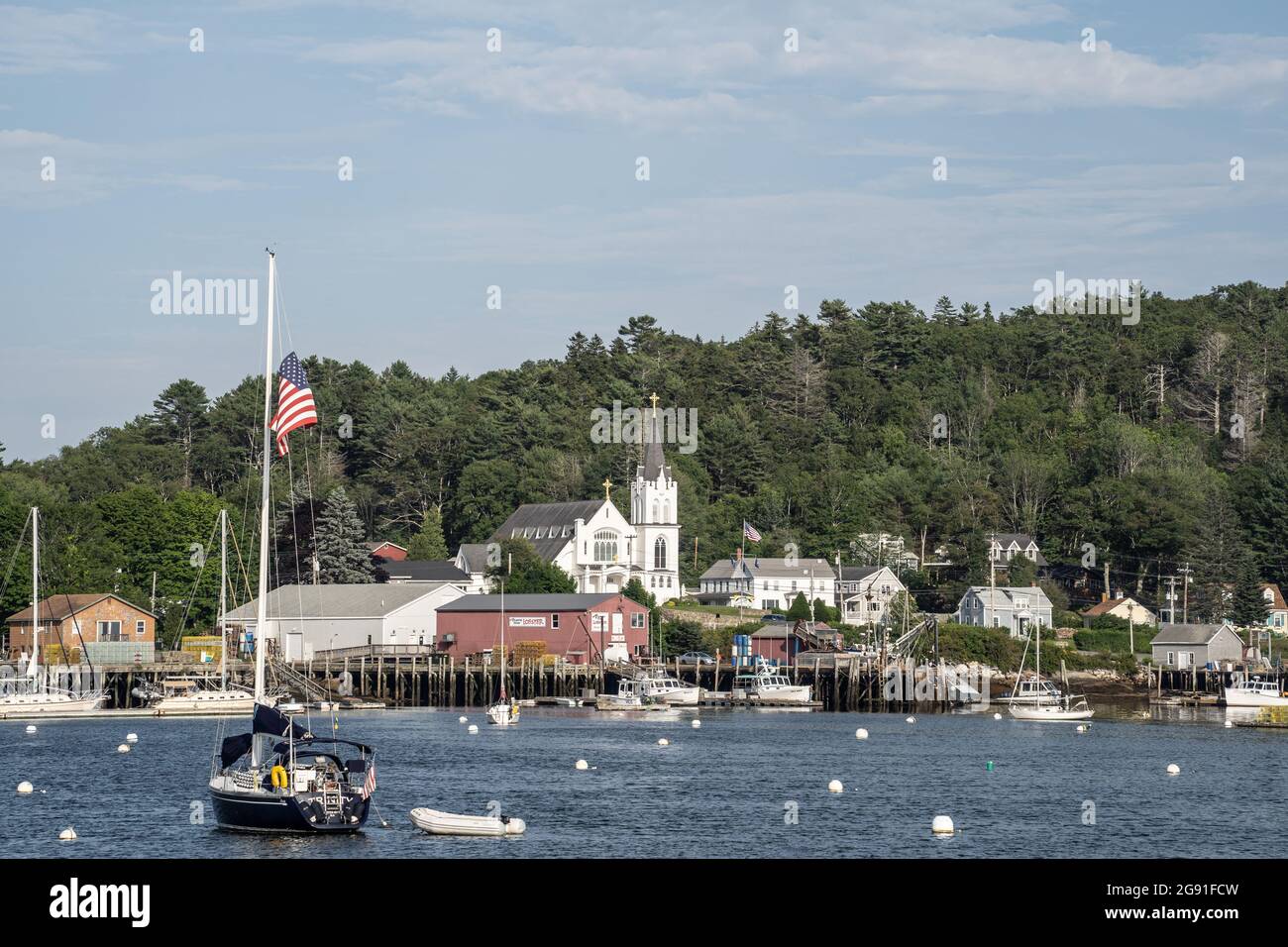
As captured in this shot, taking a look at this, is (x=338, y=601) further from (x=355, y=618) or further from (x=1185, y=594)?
(x=1185, y=594)

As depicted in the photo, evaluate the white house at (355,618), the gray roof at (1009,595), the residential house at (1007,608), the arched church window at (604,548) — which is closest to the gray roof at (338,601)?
the white house at (355,618)

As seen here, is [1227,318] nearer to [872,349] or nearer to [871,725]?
[872,349]

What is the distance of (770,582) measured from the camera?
129000mm

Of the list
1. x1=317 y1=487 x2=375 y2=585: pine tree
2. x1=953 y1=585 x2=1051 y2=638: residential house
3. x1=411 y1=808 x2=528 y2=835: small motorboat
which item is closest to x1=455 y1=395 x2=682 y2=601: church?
x1=317 y1=487 x2=375 y2=585: pine tree

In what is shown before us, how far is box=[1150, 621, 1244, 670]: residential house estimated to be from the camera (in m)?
106

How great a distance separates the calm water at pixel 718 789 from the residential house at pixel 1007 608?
35.8 metres

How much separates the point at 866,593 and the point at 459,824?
296 ft

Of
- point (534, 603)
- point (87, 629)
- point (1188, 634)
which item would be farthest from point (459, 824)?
point (1188, 634)

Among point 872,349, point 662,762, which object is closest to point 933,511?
point 872,349

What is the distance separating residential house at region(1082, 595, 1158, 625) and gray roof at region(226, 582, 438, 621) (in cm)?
5161

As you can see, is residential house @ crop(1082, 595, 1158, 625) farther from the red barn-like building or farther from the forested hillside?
the red barn-like building

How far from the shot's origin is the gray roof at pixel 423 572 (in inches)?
5059

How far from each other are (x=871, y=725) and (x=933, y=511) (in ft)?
194
